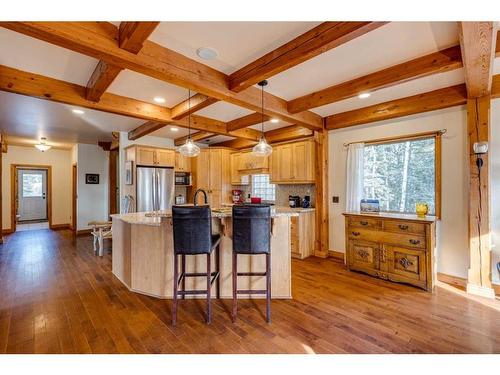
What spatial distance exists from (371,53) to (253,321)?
2.83 m

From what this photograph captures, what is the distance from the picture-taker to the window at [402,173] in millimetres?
3490

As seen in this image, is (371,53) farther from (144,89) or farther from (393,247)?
(144,89)

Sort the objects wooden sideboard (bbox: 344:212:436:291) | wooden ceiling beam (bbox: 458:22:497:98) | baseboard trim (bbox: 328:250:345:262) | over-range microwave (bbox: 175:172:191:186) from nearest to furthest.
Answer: wooden ceiling beam (bbox: 458:22:497:98)
wooden sideboard (bbox: 344:212:436:291)
baseboard trim (bbox: 328:250:345:262)
over-range microwave (bbox: 175:172:191:186)

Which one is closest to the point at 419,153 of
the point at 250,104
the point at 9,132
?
the point at 250,104

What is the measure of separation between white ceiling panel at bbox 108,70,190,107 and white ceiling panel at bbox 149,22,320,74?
821mm

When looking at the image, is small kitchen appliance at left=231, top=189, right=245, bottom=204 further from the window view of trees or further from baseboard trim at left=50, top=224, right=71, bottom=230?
baseboard trim at left=50, top=224, right=71, bottom=230

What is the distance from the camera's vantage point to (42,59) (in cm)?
240

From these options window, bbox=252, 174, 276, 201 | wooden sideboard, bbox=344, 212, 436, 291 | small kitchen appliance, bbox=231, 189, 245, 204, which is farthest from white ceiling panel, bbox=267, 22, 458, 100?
small kitchen appliance, bbox=231, 189, 245, 204

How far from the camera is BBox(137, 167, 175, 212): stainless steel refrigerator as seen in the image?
4984mm

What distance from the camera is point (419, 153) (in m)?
3.59

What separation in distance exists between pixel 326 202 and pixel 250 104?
2448 millimetres

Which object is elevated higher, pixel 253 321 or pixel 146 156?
pixel 146 156

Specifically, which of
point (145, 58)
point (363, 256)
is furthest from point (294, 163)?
point (145, 58)

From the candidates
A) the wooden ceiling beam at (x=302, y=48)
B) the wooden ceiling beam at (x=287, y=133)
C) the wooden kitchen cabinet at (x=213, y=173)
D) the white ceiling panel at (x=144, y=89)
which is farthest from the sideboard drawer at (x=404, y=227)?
the wooden kitchen cabinet at (x=213, y=173)
